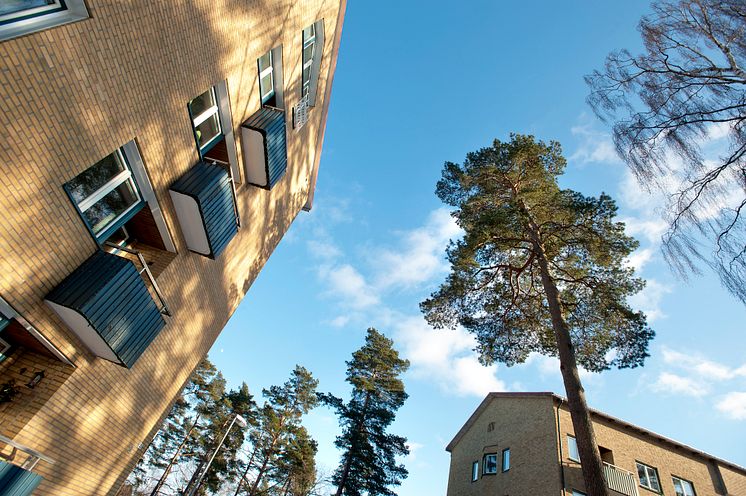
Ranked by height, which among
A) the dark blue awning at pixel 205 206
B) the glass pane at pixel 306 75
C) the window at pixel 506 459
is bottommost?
the dark blue awning at pixel 205 206

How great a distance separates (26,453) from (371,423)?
70.7ft

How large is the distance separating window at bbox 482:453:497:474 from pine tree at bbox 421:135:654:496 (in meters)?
9.27

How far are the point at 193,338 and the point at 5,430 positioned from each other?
4009mm

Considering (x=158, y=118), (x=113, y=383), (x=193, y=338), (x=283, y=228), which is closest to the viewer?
(x=158, y=118)

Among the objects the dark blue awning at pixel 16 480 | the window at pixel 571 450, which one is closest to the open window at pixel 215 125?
the dark blue awning at pixel 16 480

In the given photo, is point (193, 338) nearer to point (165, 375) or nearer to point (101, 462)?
point (165, 375)

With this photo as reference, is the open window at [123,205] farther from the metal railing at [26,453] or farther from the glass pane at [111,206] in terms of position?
the metal railing at [26,453]

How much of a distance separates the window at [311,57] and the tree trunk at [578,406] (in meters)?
9.57

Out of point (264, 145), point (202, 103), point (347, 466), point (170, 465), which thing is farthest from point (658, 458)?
point (170, 465)

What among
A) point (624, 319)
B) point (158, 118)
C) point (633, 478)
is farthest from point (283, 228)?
point (633, 478)

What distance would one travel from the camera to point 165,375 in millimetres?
7934

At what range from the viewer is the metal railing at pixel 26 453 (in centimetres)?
460

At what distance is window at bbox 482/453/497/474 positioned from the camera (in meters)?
19.7

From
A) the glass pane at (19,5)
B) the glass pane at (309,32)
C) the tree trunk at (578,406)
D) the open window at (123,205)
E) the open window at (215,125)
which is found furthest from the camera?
the glass pane at (309,32)
